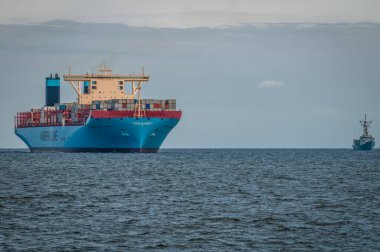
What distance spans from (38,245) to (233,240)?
8.01m

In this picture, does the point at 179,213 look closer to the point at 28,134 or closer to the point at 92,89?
the point at 92,89

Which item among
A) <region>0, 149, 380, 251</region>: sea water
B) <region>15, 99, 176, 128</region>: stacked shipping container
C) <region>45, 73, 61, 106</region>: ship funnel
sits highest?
<region>45, 73, 61, 106</region>: ship funnel

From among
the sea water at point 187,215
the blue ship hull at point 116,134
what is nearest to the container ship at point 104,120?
the blue ship hull at point 116,134

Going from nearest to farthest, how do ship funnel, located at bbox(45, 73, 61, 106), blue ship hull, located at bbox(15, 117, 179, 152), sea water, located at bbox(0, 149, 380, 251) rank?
sea water, located at bbox(0, 149, 380, 251) < blue ship hull, located at bbox(15, 117, 179, 152) < ship funnel, located at bbox(45, 73, 61, 106)

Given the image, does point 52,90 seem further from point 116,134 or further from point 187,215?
point 187,215

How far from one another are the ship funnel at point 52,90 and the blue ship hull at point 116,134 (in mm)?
25890

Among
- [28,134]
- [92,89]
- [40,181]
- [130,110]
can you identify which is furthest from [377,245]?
[28,134]

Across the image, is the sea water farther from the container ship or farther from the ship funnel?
the ship funnel

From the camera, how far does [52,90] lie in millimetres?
177000

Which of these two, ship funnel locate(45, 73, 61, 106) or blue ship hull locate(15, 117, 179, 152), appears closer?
blue ship hull locate(15, 117, 179, 152)

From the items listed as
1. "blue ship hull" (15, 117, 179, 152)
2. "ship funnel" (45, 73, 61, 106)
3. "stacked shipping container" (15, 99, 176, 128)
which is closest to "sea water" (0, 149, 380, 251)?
"blue ship hull" (15, 117, 179, 152)

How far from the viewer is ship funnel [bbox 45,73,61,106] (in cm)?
17538

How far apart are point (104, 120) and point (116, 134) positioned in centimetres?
313

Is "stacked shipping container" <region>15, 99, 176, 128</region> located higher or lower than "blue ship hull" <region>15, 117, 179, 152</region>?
higher
